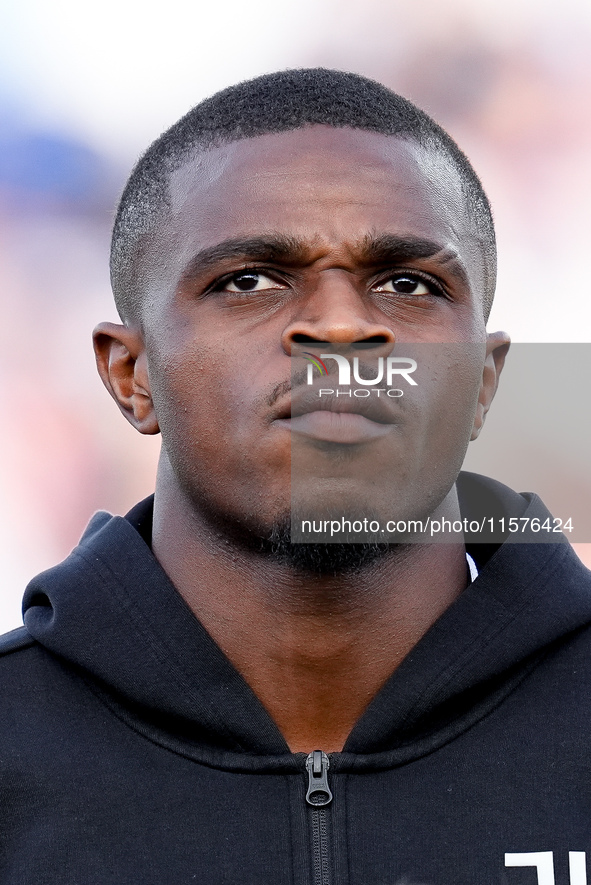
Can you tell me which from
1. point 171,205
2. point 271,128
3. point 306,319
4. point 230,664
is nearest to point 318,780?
point 230,664

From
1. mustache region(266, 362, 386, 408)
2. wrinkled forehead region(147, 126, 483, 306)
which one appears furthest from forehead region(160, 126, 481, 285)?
mustache region(266, 362, 386, 408)

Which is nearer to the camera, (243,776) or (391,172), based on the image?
(243,776)

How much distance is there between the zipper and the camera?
268cm

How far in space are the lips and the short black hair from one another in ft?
2.55

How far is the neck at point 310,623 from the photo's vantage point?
3.05m

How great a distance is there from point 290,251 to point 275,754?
130 centimetres

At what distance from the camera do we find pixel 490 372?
11.3 ft

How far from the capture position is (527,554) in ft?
10.3

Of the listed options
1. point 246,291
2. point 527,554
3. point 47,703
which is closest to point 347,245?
point 246,291

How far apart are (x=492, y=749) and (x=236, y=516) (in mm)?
887

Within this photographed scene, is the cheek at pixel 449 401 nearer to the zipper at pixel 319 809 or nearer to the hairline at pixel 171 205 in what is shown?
the hairline at pixel 171 205

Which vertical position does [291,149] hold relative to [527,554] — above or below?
above

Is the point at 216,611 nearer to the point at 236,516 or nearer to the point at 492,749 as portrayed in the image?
the point at 236,516

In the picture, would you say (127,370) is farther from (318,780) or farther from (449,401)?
(318,780)
